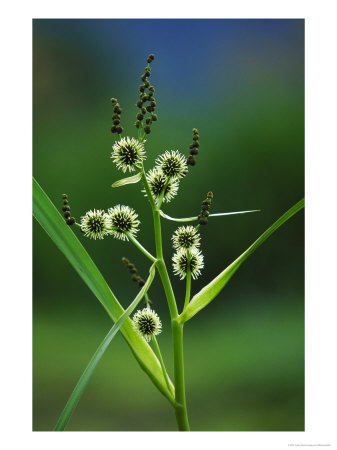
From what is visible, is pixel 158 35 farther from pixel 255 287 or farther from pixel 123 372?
pixel 123 372

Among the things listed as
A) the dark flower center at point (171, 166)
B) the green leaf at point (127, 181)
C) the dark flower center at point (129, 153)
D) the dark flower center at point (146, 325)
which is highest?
the dark flower center at point (129, 153)

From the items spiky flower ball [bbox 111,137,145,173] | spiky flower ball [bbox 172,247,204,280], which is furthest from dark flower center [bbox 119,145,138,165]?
spiky flower ball [bbox 172,247,204,280]

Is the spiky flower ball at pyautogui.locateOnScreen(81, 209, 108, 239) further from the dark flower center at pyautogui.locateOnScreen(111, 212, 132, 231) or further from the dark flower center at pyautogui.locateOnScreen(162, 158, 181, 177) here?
the dark flower center at pyautogui.locateOnScreen(162, 158, 181, 177)

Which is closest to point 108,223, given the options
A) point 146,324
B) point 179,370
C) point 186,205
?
point 146,324

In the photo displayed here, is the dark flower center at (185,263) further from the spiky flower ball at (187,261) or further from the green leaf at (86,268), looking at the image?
the green leaf at (86,268)

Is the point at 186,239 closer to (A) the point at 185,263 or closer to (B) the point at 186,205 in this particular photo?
(A) the point at 185,263

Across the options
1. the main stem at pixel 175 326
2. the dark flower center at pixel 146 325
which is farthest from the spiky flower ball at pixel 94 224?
the dark flower center at pixel 146 325
